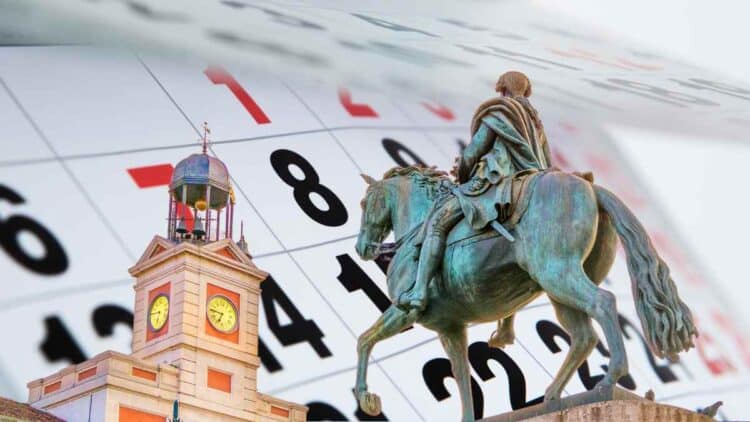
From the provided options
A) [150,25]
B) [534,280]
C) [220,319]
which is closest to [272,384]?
[220,319]

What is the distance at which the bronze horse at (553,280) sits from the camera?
7.38 m

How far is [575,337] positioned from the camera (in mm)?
7738

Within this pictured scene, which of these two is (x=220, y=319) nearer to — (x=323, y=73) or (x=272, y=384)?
(x=272, y=384)

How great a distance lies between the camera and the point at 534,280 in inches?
300

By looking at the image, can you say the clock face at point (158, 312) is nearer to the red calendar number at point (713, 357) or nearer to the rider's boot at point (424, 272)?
the red calendar number at point (713, 357)

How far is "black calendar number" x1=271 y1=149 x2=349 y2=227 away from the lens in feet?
122

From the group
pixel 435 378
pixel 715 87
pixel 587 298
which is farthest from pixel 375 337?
pixel 715 87

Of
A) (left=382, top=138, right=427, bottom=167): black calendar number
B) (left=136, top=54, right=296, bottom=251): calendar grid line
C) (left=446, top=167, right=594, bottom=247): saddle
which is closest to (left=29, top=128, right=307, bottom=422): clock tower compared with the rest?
(left=136, top=54, right=296, bottom=251): calendar grid line

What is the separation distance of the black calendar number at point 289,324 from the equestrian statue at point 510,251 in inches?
1006

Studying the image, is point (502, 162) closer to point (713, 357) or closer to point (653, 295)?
point (653, 295)

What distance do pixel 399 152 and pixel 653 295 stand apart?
31903 millimetres

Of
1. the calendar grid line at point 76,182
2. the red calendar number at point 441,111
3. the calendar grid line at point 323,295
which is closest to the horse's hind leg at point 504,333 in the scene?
the calendar grid line at point 323,295

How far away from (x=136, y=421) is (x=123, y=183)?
8.77 metres

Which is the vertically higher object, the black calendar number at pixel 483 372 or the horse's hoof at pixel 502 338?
the black calendar number at pixel 483 372
